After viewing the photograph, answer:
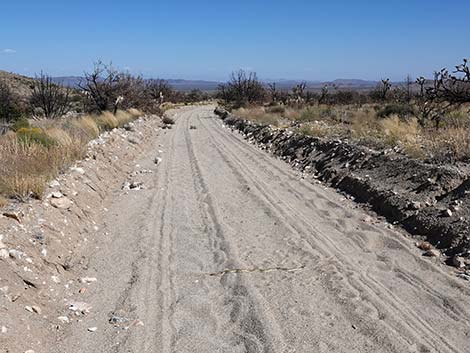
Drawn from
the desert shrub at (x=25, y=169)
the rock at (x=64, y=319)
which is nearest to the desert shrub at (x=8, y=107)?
the desert shrub at (x=25, y=169)

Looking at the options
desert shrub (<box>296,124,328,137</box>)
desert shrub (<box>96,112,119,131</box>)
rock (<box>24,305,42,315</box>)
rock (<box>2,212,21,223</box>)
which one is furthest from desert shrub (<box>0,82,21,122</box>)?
rock (<box>24,305,42,315</box>)

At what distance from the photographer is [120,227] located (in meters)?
8.76

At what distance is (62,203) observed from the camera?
8219mm

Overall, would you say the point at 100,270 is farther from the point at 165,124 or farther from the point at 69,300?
the point at 165,124

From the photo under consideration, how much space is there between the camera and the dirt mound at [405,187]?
741cm

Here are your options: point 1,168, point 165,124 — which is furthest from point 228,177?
point 165,124

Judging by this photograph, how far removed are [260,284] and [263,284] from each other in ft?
0.12

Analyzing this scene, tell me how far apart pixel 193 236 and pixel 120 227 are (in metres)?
1.47

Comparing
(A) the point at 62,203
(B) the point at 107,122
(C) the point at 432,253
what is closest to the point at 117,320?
(A) the point at 62,203

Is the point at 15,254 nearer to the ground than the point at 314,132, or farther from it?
nearer to the ground

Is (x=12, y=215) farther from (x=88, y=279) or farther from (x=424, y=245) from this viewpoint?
(x=424, y=245)

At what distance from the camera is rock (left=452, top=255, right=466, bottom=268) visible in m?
6.45

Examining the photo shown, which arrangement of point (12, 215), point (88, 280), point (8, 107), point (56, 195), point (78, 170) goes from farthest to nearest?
point (8, 107), point (78, 170), point (56, 195), point (12, 215), point (88, 280)

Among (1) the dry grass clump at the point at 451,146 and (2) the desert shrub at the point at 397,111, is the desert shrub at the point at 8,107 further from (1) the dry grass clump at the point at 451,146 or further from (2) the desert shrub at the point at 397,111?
(1) the dry grass clump at the point at 451,146
